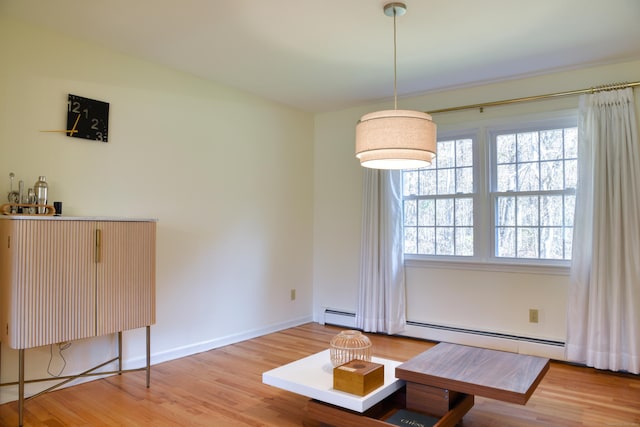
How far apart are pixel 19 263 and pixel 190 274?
62.0 inches

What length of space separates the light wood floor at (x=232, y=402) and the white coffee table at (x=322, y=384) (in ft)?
0.87

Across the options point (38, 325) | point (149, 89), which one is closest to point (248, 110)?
point (149, 89)

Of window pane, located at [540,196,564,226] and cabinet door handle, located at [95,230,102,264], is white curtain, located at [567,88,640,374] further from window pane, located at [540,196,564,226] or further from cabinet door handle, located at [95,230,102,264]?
cabinet door handle, located at [95,230,102,264]

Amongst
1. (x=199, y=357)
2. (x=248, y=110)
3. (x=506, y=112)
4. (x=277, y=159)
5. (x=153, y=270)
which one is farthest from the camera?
(x=277, y=159)

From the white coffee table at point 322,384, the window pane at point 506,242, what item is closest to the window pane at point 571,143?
the window pane at point 506,242

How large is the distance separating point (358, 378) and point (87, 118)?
2.66 metres

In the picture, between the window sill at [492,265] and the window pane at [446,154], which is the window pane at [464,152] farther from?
the window sill at [492,265]

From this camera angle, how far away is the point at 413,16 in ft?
9.45

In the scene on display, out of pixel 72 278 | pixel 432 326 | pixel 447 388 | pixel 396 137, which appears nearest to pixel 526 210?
pixel 432 326

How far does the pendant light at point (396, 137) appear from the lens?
243cm

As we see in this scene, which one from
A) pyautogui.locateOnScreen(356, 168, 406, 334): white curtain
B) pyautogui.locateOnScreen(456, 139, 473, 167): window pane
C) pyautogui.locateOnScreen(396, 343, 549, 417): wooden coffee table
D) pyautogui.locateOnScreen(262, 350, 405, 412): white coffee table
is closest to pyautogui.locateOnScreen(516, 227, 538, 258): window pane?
pyautogui.locateOnScreen(456, 139, 473, 167): window pane

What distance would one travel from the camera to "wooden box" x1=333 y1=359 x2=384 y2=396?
2.27 meters

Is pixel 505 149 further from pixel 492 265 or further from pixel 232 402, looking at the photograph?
pixel 232 402

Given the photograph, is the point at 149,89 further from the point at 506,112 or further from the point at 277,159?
the point at 506,112
